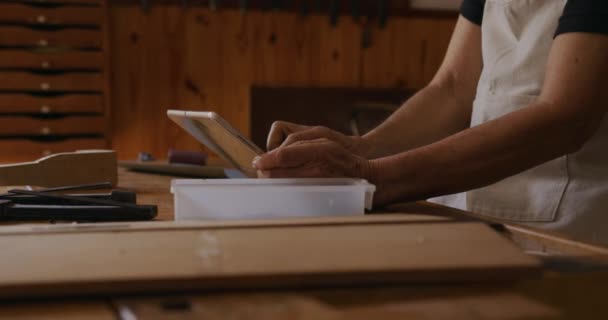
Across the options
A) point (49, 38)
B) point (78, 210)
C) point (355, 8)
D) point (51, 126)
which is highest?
point (355, 8)

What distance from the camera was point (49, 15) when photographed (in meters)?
3.15

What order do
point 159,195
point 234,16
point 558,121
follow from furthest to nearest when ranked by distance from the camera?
1. point 234,16
2. point 159,195
3. point 558,121

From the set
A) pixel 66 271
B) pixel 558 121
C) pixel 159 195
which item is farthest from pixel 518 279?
pixel 159 195

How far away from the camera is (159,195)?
3.76ft

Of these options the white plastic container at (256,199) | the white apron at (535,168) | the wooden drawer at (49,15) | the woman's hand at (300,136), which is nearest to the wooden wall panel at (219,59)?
the wooden drawer at (49,15)

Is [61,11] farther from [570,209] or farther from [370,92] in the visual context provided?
[570,209]

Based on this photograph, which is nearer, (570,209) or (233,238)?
(233,238)

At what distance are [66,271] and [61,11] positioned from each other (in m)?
2.97

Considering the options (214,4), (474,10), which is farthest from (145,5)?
(474,10)

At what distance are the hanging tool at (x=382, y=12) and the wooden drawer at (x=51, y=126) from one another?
1.66m

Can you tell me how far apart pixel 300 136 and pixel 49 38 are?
8.13ft

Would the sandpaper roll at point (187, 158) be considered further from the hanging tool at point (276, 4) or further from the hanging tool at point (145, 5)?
the hanging tool at point (276, 4)

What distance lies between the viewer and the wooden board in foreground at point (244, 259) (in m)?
0.48

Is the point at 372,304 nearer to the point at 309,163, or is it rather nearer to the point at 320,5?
the point at 309,163
